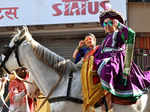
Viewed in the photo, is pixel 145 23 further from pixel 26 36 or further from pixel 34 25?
pixel 26 36

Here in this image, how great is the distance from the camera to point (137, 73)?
4.49 metres

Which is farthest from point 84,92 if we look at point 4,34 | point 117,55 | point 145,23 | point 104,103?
point 4,34

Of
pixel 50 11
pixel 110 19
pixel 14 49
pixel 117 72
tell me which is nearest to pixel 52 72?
pixel 14 49

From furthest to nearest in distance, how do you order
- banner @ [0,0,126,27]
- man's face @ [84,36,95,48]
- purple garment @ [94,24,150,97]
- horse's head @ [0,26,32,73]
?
1. banner @ [0,0,126,27]
2. man's face @ [84,36,95,48]
3. horse's head @ [0,26,32,73]
4. purple garment @ [94,24,150,97]

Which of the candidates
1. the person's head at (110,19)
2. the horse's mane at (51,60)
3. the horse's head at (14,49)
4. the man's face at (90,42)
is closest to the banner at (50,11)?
the man's face at (90,42)

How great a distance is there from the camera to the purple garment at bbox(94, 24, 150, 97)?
424cm

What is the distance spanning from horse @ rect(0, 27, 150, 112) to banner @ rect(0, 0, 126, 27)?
6784mm

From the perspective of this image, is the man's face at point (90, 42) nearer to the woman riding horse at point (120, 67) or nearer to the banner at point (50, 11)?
the woman riding horse at point (120, 67)

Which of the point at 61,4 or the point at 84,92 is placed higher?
the point at 61,4

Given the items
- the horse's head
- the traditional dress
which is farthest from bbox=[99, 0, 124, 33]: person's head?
the traditional dress

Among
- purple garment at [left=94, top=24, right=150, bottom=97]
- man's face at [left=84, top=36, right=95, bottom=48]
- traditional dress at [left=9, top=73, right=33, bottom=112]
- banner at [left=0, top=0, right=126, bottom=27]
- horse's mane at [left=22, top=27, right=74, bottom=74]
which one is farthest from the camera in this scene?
banner at [left=0, top=0, right=126, bottom=27]

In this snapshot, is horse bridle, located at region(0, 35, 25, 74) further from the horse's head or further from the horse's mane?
the horse's mane

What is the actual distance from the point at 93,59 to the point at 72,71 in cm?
35

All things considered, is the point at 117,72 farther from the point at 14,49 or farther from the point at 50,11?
the point at 50,11
